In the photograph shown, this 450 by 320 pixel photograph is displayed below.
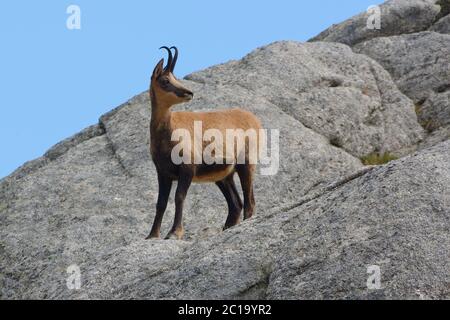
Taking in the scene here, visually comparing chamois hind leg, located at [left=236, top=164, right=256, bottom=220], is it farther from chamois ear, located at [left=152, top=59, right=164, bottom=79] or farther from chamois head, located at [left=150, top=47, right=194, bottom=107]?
chamois ear, located at [left=152, top=59, right=164, bottom=79]

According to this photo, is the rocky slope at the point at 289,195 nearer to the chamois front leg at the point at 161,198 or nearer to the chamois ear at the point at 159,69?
the chamois front leg at the point at 161,198

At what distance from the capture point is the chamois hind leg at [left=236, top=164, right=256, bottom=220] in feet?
58.7

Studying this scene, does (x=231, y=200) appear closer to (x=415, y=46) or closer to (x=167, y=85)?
(x=167, y=85)

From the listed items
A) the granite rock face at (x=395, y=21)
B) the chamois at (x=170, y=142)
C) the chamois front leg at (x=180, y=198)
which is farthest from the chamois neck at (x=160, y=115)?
the granite rock face at (x=395, y=21)

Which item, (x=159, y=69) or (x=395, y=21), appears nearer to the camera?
(x=159, y=69)

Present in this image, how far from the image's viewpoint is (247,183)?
1797cm

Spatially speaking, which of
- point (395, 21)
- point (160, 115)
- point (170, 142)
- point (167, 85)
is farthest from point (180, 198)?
point (395, 21)

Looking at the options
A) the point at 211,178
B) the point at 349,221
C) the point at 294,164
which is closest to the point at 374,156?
the point at 294,164

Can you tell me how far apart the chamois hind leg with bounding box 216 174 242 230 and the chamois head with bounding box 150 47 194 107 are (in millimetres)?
2343

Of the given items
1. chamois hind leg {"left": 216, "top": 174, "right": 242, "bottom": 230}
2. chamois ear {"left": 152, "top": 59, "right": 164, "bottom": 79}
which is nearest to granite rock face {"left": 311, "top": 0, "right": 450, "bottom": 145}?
chamois hind leg {"left": 216, "top": 174, "right": 242, "bottom": 230}

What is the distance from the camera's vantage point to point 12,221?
20.2m

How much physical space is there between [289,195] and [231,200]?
3.28m
